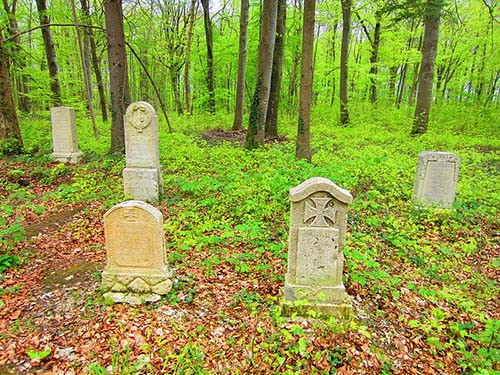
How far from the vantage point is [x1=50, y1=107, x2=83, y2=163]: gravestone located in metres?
8.95

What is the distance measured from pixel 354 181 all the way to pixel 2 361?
20.0ft

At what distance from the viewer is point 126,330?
3010 mm

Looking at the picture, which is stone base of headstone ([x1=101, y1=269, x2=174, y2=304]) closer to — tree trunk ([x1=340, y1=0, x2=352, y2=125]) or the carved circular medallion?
the carved circular medallion

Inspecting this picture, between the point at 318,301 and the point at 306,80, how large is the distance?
5.55m

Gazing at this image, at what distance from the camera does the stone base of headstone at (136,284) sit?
3.53m

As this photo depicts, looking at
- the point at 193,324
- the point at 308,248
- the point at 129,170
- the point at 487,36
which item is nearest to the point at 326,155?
the point at 129,170

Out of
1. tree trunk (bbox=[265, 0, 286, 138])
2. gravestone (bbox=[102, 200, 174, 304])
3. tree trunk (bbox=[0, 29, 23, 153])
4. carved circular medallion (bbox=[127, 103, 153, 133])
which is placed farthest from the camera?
tree trunk (bbox=[265, 0, 286, 138])

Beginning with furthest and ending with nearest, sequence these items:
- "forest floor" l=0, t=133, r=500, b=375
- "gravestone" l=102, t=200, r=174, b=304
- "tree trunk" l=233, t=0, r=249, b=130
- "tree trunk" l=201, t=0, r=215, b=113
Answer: "tree trunk" l=201, t=0, r=215, b=113 → "tree trunk" l=233, t=0, r=249, b=130 → "gravestone" l=102, t=200, r=174, b=304 → "forest floor" l=0, t=133, r=500, b=375

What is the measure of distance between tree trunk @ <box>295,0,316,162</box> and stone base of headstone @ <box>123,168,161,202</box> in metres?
3.69

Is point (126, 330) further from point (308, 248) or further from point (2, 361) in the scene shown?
point (308, 248)

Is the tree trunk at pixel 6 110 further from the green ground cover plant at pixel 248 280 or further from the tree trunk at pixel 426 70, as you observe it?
the tree trunk at pixel 426 70

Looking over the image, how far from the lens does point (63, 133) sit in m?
8.96

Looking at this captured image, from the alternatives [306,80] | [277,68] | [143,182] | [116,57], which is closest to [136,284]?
[143,182]

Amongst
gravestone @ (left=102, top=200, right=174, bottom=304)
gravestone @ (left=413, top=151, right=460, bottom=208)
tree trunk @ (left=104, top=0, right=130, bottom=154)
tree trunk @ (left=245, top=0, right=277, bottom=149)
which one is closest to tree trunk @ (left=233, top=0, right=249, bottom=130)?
tree trunk @ (left=245, top=0, right=277, bottom=149)
